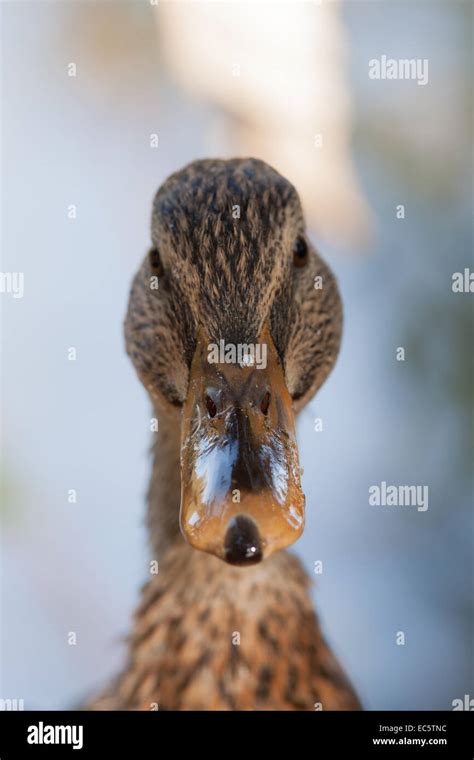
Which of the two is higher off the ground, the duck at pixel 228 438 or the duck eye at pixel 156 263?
the duck eye at pixel 156 263

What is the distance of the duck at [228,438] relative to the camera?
107 cm

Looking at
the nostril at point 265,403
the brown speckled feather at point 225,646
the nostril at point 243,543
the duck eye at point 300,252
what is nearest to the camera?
the nostril at point 243,543

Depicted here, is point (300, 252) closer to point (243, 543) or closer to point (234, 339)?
point (234, 339)

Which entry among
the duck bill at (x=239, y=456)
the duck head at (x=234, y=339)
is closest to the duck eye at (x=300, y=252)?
the duck head at (x=234, y=339)

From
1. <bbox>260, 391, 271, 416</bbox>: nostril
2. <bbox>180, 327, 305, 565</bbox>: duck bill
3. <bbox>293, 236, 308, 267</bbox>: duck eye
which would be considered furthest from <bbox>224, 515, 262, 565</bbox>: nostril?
<bbox>293, 236, 308, 267</bbox>: duck eye

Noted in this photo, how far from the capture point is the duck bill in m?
1.01

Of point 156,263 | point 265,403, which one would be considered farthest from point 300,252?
point 265,403

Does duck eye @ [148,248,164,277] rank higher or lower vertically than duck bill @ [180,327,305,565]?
higher

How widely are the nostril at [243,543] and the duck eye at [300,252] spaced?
539mm

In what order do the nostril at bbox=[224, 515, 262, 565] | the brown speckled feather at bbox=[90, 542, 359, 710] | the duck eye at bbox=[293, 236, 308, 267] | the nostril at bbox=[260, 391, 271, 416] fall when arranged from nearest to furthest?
the nostril at bbox=[224, 515, 262, 565], the nostril at bbox=[260, 391, 271, 416], the duck eye at bbox=[293, 236, 308, 267], the brown speckled feather at bbox=[90, 542, 359, 710]

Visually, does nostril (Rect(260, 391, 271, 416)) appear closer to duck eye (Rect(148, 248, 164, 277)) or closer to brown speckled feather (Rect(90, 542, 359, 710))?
duck eye (Rect(148, 248, 164, 277))

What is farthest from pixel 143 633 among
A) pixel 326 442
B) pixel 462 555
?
pixel 462 555

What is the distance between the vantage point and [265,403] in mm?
1154

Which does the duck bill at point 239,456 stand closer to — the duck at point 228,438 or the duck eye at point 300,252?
the duck at point 228,438
